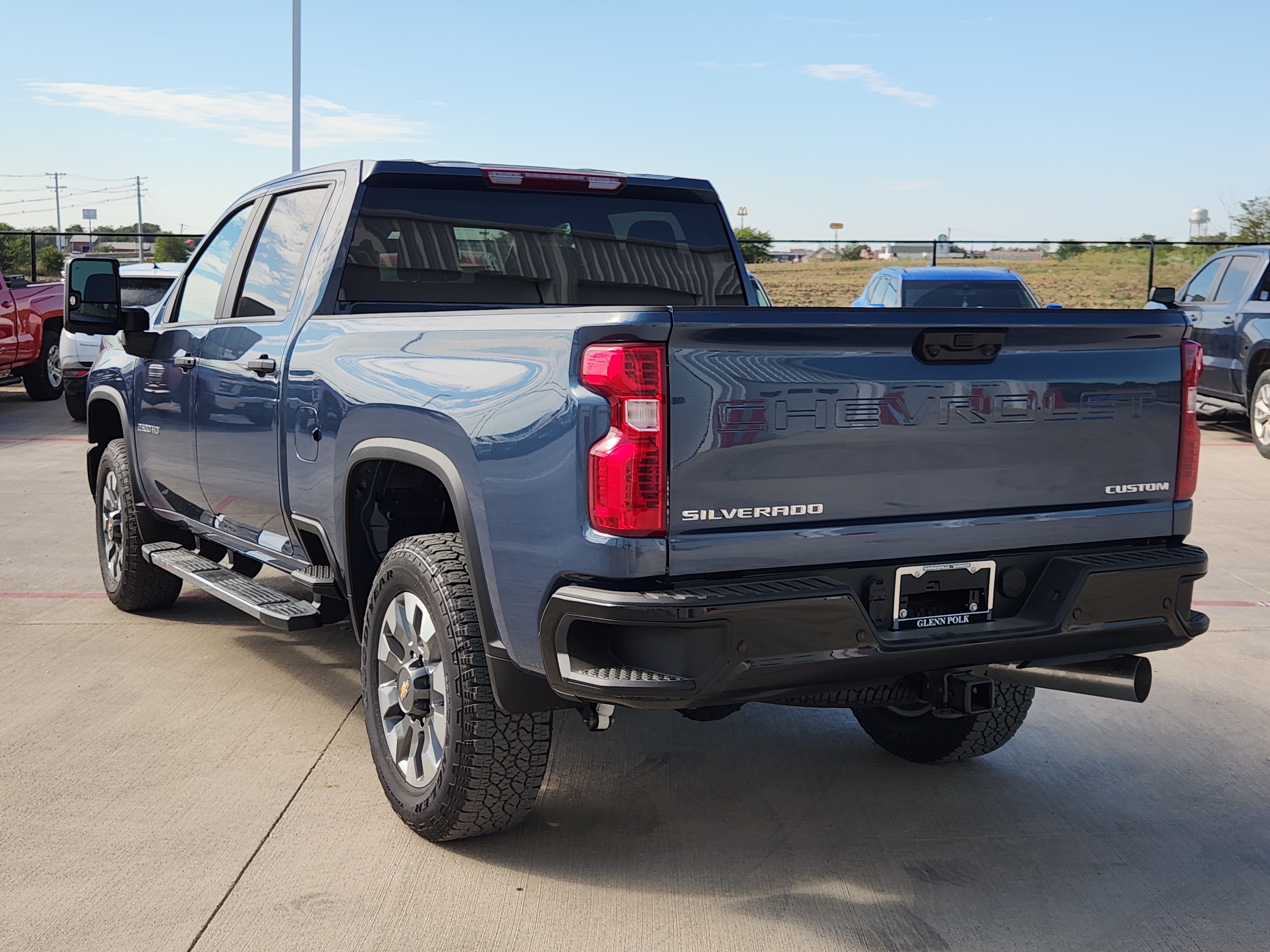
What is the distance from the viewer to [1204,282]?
1454 cm

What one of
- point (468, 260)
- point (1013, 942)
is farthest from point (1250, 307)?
point (1013, 942)

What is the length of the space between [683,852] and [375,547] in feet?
4.83

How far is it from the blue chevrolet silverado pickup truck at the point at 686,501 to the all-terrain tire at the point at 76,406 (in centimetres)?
1159

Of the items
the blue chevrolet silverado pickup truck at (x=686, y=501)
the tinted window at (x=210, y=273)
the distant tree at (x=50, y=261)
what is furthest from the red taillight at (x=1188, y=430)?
the distant tree at (x=50, y=261)

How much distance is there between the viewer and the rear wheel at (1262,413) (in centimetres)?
1280

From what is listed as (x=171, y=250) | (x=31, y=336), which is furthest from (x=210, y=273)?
(x=171, y=250)

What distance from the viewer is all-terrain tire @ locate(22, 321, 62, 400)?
17.3 metres

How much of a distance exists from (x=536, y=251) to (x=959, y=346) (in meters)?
2.19

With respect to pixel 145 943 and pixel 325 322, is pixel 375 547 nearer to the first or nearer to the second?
pixel 325 322

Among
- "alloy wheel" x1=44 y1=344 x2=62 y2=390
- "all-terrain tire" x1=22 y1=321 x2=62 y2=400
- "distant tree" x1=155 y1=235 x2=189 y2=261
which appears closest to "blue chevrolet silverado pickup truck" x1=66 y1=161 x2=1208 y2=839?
"all-terrain tire" x1=22 y1=321 x2=62 y2=400

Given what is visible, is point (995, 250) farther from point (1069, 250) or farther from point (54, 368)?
point (54, 368)

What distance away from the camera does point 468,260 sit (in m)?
5.11

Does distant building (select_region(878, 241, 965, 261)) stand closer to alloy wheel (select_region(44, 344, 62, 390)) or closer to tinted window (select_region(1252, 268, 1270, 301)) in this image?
tinted window (select_region(1252, 268, 1270, 301))

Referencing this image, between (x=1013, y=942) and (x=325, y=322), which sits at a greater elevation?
(x=325, y=322)
